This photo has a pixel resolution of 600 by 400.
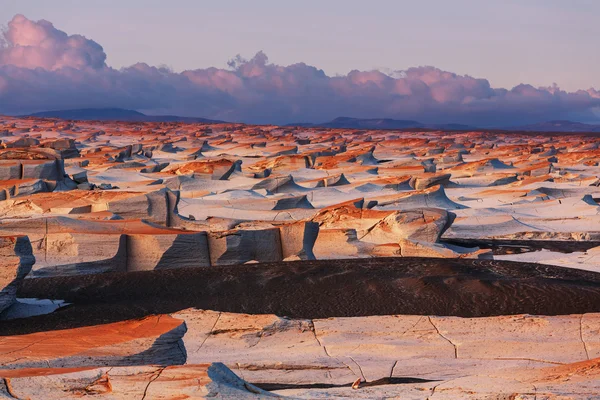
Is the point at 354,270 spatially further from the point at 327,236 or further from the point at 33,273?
the point at 33,273

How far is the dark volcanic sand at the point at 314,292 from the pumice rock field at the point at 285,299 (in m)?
0.03

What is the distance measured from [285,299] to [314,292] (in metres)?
0.42

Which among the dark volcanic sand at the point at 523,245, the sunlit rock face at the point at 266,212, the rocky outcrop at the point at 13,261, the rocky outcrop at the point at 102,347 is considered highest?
the rocky outcrop at the point at 13,261

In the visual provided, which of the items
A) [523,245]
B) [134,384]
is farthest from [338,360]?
[523,245]

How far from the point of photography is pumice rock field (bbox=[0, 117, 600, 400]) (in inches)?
213

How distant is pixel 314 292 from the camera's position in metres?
9.96

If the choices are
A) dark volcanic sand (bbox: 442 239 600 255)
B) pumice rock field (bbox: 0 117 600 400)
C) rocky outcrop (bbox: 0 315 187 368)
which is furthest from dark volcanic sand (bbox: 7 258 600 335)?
dark volcanic sand (bbox: 442 239 600 255)

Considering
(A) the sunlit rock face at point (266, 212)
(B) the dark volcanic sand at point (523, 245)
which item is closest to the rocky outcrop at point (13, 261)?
(A) the sunlit rock face at point (266, 212)

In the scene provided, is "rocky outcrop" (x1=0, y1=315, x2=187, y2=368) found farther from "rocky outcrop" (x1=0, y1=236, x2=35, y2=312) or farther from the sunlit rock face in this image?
the sunlit rock face

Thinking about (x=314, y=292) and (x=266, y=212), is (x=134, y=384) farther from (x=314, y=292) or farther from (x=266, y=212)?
Answer: (x=266, y=212)

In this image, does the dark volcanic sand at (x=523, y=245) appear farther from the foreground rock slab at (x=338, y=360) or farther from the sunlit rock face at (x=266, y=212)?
the foreground rock slab at (x=338, y=360)

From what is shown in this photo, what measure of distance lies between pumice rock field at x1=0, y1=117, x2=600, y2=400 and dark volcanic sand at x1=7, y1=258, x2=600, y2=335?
0.03m

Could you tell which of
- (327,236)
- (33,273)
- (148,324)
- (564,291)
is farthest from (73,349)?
(327,236)

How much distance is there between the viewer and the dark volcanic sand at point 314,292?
9312mm
